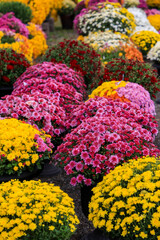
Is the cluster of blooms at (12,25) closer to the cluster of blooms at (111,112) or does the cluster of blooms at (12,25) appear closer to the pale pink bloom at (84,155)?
the cluster of blooms at (111,112)

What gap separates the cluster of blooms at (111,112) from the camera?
4548 millimetres

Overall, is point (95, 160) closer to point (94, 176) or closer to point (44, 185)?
point (94, 176)

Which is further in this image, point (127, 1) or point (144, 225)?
point (127, 1)

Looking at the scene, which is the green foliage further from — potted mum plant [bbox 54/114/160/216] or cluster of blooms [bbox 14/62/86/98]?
potted mum plant [bbox 54/114/160/216]

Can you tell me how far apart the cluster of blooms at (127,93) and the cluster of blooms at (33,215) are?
A: 2.73m

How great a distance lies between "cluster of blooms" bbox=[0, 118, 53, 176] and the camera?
374cm

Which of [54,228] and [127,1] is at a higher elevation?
[127,1]

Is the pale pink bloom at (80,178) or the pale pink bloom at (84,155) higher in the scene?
the pale pink bloom at (84,155)

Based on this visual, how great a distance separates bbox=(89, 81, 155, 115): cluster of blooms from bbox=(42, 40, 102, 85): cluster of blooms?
1.89m

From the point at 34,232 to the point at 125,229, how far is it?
0.75m

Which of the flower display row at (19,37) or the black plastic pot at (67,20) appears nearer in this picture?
the flower display row at (19,37)

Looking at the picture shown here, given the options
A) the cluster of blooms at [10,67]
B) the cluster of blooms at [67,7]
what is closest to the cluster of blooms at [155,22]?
the cluster of blooms at [67,7]

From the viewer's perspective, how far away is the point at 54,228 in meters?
2.79

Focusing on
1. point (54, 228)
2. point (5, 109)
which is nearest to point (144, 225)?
point (54, 228)
